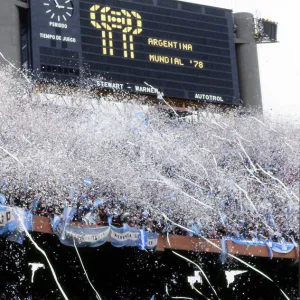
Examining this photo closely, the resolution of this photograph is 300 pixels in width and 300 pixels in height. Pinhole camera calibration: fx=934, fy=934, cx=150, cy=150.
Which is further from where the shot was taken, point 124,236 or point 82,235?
point 124,236

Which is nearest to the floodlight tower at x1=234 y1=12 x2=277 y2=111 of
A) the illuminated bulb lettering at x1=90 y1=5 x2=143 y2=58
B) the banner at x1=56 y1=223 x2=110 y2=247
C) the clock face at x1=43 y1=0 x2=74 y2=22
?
the illuminated bulb lettering at x1=90 y1=5 x2=143 y2=58

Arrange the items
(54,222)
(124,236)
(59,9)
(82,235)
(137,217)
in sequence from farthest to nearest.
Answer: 1. (59,9)
2. (137,217)
3. (124,236)
4. (82,235)
5. (54,222)

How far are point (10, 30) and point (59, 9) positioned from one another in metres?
1.79

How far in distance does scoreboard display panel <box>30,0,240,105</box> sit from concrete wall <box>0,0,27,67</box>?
0.81 meters

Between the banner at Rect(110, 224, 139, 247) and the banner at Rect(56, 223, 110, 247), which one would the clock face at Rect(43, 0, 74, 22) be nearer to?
the banner at Rect(110, 224, 139, 247)

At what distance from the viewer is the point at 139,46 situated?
32656mm

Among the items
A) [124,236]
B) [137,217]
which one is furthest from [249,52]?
[124,236]

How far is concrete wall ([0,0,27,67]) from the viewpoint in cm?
3094

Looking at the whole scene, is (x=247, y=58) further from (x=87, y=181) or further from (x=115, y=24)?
(x=87, y=181)

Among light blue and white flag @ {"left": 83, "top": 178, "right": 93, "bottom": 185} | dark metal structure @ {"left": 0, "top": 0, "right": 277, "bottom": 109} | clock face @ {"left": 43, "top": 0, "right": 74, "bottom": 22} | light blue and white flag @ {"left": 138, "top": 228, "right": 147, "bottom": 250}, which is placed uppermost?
clock face @ {"left": 43, "top": 0, "right": 74, "bottom": 22}

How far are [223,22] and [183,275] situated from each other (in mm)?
13469

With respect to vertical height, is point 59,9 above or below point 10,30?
above

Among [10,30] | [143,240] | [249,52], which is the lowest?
[143,240]

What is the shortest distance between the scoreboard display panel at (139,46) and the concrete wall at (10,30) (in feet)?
2.65
